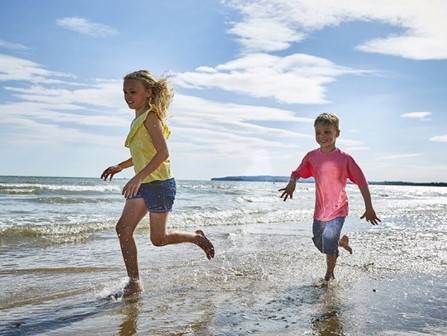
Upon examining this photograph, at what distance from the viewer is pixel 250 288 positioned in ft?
15.1

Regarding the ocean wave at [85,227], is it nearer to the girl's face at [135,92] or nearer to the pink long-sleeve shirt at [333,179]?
the girl's face at [135,92]

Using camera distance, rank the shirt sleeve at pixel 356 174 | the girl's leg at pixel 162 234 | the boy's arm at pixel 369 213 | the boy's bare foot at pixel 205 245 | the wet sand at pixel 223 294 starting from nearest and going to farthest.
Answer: the wet sand at pixel 223 294, the girl's leg at pixel 162 234, the boy's arm at pixel 369 213, the boy's bare foot at pixel 205 245, the shirt sleeve at pixel 356 174

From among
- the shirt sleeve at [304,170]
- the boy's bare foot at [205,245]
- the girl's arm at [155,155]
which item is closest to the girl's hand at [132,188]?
the girl's arm at [155,155]

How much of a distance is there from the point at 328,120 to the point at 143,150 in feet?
6.29

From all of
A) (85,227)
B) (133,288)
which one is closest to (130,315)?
(133,288)

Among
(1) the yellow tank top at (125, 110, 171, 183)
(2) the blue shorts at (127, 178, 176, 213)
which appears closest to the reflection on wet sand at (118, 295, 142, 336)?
(2) the blue shorts at (127, 178, 176, 213)

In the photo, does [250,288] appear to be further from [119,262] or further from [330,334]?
[119,262]

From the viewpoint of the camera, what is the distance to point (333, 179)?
4.95 m

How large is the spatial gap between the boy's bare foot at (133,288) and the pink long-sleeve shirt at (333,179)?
195 centimetres

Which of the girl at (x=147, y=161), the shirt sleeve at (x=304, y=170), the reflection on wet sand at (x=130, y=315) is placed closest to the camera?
the reflection on wet sand at (x=130, y=315)

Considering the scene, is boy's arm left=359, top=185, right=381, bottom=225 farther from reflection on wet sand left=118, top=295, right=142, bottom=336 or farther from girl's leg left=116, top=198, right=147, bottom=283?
reflection on wet sand left=118, top=295, right=142, bottom=336

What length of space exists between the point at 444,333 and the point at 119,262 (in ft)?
13.1

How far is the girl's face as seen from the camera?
431 centimetres

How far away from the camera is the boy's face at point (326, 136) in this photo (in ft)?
16.2
